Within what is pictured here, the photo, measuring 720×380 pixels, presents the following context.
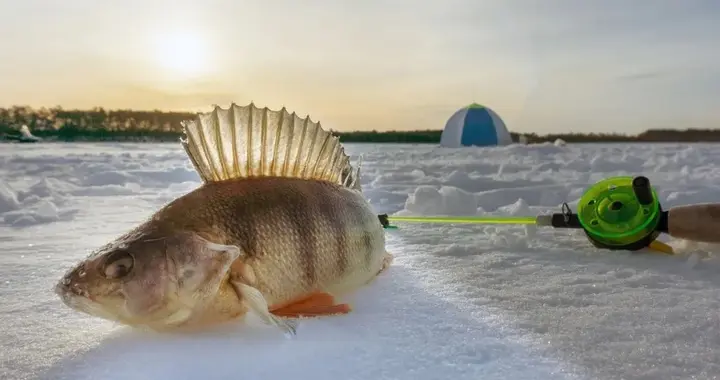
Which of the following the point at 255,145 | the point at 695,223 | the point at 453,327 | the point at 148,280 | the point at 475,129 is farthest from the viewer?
the point at 475,129

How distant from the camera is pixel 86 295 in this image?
154 cm

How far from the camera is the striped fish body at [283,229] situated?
1751 millimetres

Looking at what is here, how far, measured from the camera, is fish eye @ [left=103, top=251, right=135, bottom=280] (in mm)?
1542

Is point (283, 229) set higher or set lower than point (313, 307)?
higher

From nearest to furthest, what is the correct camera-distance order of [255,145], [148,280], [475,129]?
1. [148,280]
2. [255,145]
3. [475,129]

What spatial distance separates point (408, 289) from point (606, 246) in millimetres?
1356

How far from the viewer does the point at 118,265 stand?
1.55 metres

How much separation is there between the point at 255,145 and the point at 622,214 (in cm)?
192

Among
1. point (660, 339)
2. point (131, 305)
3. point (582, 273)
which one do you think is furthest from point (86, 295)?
point (582, 273)

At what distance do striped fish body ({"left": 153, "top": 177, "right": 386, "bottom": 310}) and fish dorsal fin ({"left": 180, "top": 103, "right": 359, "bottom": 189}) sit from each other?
8 centimetres

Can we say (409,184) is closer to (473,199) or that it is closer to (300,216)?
(473,199)

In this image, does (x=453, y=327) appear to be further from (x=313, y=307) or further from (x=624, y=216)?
(x=624, y=216)

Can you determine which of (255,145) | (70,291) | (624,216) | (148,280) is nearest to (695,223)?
(624,216)

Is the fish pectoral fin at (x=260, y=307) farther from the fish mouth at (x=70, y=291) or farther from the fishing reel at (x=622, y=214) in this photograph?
the fishing reel at (x=622, y=214)
